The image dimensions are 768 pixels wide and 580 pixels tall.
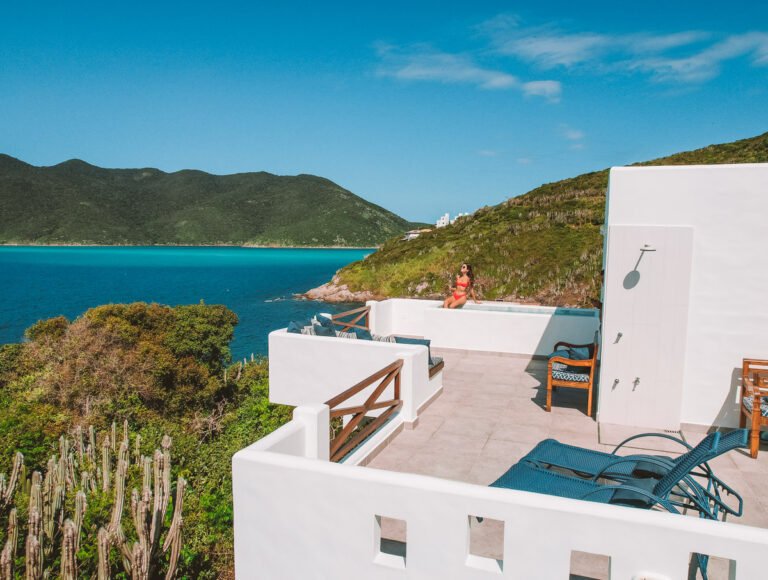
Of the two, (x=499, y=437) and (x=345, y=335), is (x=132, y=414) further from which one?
(x=499, y=437)

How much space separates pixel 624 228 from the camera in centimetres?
632

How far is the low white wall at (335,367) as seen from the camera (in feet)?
22.7

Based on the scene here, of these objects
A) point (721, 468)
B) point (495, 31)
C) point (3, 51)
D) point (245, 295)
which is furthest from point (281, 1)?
point (245, 295)

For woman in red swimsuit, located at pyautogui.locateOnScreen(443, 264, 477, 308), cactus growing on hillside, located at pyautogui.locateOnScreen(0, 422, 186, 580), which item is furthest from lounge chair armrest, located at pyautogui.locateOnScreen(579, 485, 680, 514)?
woman in red swimsuit, located at pyautogui.locateOnScreen(443, 264, 477, 308)

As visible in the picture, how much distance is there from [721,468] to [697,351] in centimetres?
145

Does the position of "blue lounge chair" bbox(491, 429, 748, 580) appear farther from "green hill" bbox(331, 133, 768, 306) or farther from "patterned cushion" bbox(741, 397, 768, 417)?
"green hill" bbox(331, 133, 768, 306)

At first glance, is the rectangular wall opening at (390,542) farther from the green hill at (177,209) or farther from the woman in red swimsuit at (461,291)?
the green hill at (177,209)

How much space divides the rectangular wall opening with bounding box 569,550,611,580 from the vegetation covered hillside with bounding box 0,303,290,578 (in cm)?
464

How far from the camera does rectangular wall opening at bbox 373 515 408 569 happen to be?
3.50 meters

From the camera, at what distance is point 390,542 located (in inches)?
160

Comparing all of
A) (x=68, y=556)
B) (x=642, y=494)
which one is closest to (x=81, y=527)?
(x=68, y=556)

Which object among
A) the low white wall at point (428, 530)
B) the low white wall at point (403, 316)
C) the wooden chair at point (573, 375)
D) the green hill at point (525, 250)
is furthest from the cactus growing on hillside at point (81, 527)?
the green hill at point (525, 250)

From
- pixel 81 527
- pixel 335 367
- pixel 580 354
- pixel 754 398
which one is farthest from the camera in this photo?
pixel 335 367

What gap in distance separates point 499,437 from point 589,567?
2604mm
